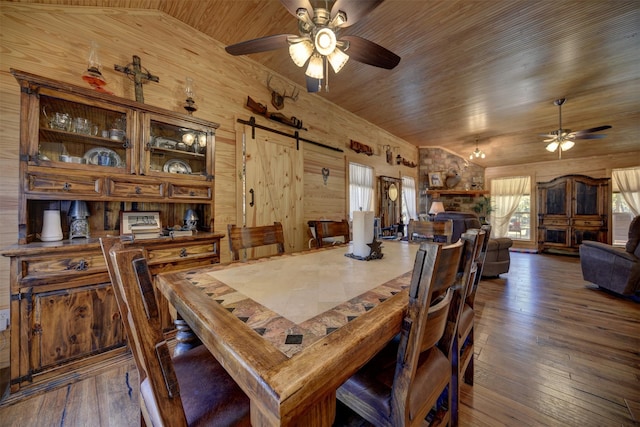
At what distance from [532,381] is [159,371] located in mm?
2252

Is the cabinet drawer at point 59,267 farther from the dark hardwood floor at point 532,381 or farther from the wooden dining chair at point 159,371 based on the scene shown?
the wooden dining chair at point 159,371

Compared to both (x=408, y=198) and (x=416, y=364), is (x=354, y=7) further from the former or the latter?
(x=408, y=198)

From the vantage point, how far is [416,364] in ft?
2.42

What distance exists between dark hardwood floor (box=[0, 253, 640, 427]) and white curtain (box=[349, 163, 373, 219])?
2.56 meters

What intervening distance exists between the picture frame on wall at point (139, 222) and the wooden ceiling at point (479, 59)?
165 cm

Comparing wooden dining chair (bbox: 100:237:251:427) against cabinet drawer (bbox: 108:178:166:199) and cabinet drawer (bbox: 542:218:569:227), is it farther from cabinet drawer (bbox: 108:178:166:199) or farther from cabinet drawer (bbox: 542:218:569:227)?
cabinet drawer (bbox: 542:218:569:227)

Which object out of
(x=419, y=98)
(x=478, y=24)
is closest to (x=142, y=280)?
(x=478, y=24)

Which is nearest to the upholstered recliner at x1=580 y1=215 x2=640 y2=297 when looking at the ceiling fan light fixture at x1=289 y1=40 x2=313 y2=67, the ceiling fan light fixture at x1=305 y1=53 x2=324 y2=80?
the ceiling fan light fixture at x1=305 y1=53 x2=324 y2=80

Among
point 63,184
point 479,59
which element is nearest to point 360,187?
point 479,59

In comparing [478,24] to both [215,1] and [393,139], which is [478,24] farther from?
[393,139]

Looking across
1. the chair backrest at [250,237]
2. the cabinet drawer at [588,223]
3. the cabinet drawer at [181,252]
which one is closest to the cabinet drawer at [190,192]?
the cabinet drawer at [181,252]

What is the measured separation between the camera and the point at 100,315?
1.63 meters

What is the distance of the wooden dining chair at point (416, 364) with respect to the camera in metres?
0.70

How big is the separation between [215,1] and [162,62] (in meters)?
0.75
